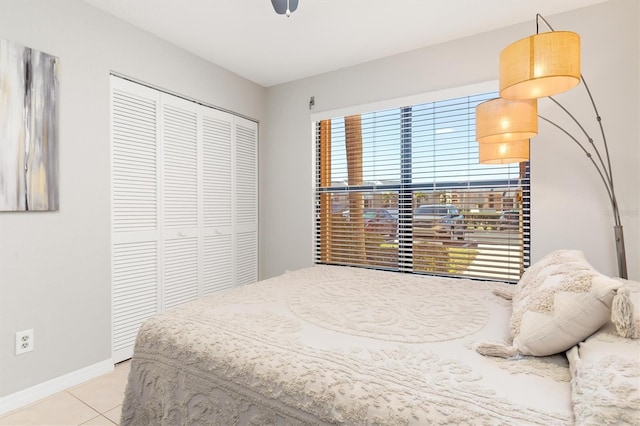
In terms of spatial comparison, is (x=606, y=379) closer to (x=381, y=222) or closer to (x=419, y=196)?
(x=419, y=196)

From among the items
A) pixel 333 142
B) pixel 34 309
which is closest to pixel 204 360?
pixel 34 309

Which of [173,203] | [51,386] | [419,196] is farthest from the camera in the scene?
[419,196]

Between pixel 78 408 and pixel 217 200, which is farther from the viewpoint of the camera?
pixel 217 200

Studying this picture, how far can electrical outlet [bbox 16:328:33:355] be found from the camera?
2112mm

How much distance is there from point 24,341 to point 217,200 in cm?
185

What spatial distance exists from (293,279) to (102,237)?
4.80 ft

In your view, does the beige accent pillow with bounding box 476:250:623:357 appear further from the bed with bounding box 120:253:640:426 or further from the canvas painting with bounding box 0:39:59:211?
the canvas painting with bounding box 0:39:59:211

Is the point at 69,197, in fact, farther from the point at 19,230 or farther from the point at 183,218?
the point at 183,218

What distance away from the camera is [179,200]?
3148 millimetres

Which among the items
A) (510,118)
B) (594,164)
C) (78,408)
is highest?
(510,118)

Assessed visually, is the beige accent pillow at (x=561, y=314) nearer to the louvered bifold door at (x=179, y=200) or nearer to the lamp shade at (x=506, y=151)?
the lamp shade at (x=506, y=151)

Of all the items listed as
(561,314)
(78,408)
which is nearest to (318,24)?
(561,314)

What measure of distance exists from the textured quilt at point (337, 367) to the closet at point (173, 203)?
129 centimetres

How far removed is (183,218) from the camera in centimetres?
319
